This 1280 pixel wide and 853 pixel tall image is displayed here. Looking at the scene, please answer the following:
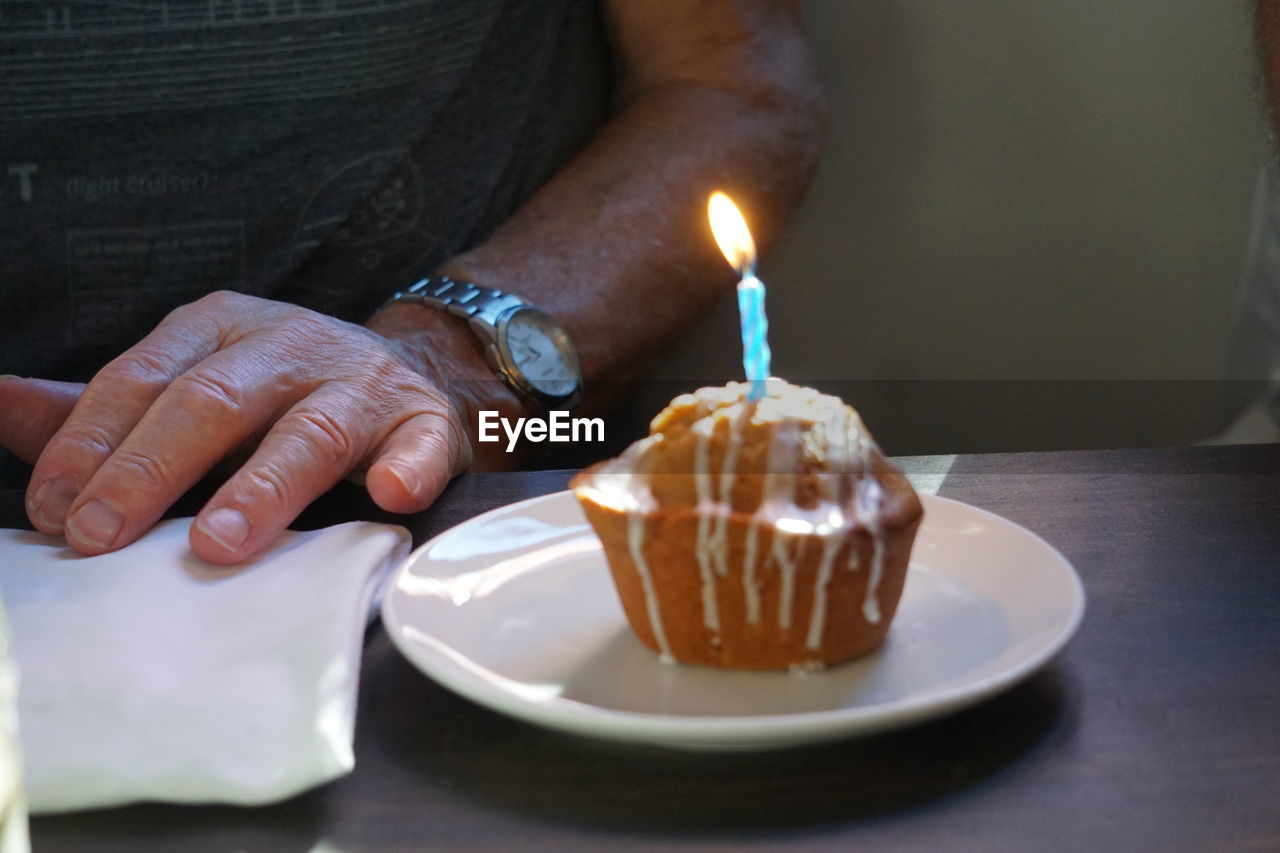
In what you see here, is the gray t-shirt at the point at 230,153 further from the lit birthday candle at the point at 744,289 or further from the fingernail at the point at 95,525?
the lit birthday candle at the point at 744,289

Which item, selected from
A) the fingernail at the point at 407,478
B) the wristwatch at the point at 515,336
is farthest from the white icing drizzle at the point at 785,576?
the wristwatch at the point at 515,336

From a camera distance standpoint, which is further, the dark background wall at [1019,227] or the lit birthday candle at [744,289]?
the dark background wall at [1019,227]

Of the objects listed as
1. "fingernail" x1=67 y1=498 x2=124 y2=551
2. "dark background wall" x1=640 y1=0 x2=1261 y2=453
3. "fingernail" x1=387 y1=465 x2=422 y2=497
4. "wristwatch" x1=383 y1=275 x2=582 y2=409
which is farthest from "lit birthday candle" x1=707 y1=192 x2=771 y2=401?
"dark background wall" x1=640 y1=0 x2=1261 y2=453

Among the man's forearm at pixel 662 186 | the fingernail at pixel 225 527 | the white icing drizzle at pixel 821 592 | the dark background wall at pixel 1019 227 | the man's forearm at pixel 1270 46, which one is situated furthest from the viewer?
the dark background wall at pixel 1019 227

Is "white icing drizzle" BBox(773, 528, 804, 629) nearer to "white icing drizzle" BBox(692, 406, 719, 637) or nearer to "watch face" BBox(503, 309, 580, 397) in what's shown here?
"white icing drizzle" BBox(692, 406, 719, 637)

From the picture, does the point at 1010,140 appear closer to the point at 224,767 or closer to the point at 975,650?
the point at 975,650

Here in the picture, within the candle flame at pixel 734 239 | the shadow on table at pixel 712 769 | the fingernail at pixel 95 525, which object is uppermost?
the candle flame at pixel 734 239
